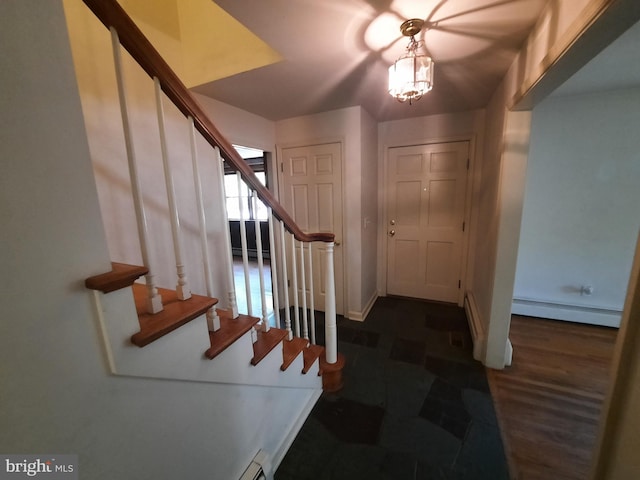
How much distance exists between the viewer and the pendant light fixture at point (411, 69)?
4.03ft

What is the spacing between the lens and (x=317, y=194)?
2742 mm

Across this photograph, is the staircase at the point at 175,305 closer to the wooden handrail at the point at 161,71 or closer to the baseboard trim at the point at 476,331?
the wooden handrail at the point at 161,71

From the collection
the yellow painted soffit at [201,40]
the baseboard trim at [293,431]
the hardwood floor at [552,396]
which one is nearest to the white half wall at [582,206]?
the hardwood floor at [552,396]

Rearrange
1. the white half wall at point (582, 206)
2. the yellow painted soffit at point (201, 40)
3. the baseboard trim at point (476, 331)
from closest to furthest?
1. the yellow painted soffit at point (201, 40)
2. the baseboard trim at point (476, 331)
3. the white half wall at point (582, 206)

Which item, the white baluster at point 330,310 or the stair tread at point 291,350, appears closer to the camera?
the stair tread at point 291,350

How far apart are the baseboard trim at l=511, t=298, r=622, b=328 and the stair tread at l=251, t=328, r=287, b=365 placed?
2.55 m

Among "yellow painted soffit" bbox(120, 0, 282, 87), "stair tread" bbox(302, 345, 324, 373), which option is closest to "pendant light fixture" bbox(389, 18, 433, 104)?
"yellow painted soffit" bbox(120, 0, 282, 87)

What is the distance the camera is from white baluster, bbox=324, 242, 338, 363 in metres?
1.72

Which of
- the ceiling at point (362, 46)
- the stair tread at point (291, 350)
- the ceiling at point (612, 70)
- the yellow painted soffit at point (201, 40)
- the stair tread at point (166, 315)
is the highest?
the yellow painted soffit at point (201, 40)

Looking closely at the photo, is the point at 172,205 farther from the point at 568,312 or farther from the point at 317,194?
the point at 568,312

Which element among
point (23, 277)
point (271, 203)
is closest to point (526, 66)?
point (271, 203)

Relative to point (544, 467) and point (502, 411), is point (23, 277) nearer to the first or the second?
point (544, 467)

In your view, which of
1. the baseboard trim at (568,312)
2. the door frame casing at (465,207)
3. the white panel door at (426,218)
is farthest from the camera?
the white panel door at (426,218)

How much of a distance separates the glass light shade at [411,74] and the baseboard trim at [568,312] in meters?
2.48
